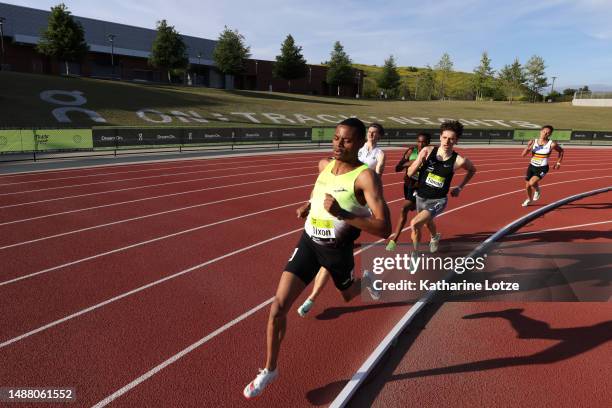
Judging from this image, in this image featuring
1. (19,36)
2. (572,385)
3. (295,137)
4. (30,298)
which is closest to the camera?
(572,385)

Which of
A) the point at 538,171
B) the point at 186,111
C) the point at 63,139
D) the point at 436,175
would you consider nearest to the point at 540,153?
the point at 538,171

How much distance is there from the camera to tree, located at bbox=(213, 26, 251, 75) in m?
54.1

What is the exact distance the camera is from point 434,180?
5598 millimetres

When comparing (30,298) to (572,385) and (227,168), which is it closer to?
(572,385)

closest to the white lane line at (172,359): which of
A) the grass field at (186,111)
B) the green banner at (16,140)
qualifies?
the green banner at (16,140)

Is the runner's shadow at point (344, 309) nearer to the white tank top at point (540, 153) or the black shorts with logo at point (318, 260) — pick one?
the black shorts with logo at point (318, 260)

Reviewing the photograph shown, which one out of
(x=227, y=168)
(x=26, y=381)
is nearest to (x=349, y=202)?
(x=26, y=381)

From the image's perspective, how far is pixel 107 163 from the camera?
15664 mm

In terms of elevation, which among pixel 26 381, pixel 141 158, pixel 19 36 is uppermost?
pixel 19 36

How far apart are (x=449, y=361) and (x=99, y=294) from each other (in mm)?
4206

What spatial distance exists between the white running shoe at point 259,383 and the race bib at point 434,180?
3658mm

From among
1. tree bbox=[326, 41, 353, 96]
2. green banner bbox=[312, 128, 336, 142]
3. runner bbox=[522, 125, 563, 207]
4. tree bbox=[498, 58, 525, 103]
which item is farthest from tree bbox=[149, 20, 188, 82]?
tree bbox=[498, 58, 525, 103]

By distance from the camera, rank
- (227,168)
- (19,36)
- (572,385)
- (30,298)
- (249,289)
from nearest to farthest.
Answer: (572,385) < (30,298) < (249,289) < (227,168) < (19,36)

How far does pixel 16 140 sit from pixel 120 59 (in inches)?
1841
